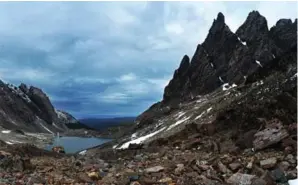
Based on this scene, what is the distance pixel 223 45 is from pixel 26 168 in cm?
18530

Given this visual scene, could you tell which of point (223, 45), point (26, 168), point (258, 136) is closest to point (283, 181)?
point (258, 136)

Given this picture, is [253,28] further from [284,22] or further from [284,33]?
[284,22]

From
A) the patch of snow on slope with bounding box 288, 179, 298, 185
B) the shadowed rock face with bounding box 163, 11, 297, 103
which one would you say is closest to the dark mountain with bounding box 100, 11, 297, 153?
the shadowed rock face with bounding box 163, 11, 297, 103

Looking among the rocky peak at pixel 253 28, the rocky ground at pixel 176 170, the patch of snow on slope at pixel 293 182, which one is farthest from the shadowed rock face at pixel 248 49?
the patch of snow on slope at pixel 293 182

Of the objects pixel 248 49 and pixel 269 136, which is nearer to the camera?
pixel 269 136

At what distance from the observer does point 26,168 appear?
21.9m

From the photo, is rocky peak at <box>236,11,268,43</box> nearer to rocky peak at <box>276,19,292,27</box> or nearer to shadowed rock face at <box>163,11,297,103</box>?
shadowed rock face at <box>163,11,297,103</box>

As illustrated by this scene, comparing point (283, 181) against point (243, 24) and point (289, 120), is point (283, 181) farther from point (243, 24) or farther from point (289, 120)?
point (243, 24)

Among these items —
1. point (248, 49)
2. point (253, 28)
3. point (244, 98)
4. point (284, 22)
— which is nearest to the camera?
point (244, 98)

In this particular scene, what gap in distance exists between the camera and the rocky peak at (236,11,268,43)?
186125 millimetres

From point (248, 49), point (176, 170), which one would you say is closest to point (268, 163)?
point (176, 170)

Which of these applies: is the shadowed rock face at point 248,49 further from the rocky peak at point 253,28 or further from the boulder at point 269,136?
the boulder at point 269,136

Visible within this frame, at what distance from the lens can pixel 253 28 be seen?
189m

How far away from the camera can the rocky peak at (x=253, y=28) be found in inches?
7328
